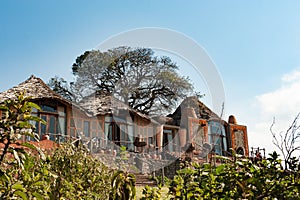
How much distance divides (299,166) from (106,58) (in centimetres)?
1842

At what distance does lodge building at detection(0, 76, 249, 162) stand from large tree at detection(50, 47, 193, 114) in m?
1.23

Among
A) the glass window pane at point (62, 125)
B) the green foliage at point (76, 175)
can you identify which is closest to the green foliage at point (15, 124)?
the green foliage at point (76, 175)

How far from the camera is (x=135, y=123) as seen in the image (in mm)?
21672

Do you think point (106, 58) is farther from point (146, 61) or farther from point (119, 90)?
point (146, 61)

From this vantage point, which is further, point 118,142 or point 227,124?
point 227,124

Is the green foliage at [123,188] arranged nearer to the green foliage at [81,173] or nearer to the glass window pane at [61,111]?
the green foliage at [81,173]

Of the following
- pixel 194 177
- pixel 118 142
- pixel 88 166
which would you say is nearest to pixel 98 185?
pixel 88 166

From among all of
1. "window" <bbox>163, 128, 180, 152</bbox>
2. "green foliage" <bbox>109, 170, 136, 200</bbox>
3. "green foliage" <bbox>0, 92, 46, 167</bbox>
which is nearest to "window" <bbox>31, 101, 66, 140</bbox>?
"window" <bbox>163, 128, 180, 152</bbox>

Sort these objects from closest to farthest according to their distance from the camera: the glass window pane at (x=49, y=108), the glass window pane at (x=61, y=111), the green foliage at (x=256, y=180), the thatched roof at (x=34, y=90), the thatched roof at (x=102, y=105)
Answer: the green foliage at (x=256, y=180) < the thatched roof at (x=34, y=90) < the glass window pane at (x=49, y=108) < the glass window pane at (x=61, y=111) < the thatched roof at (x=102, y=105)

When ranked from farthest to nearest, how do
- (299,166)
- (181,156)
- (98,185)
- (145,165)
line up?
1. (181,156)
2. (145,165)
3. (98,185)
4. (299,166)

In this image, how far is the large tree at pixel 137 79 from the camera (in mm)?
13883

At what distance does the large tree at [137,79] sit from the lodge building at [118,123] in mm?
1233

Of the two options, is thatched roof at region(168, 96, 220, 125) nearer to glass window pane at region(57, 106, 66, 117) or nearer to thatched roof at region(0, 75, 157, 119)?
thatched roof at region(0, 75, 157, 119)

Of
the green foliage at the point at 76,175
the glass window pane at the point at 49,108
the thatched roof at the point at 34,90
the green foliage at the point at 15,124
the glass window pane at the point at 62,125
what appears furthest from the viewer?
the glass window pane at the point at 62,125
